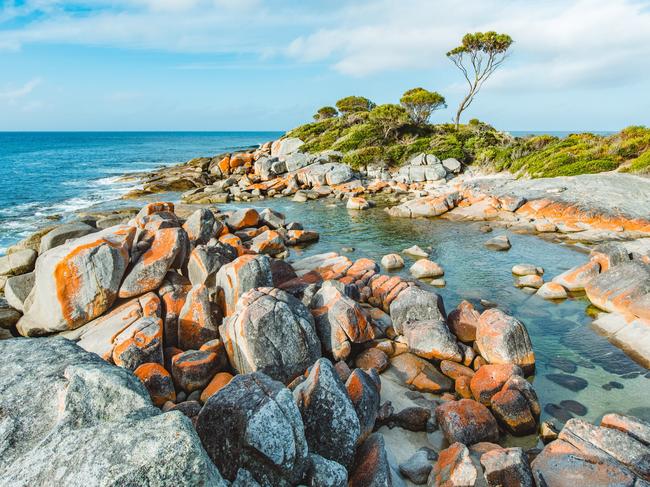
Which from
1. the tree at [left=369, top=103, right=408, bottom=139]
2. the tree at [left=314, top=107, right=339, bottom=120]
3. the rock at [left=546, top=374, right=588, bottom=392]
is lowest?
the rock at [left=546, top=374, right=588, bottom=392]

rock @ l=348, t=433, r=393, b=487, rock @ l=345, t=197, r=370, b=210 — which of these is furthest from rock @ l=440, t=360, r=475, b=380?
rock @ l=345, t=197, r=370, b=210

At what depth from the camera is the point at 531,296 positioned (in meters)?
17.1

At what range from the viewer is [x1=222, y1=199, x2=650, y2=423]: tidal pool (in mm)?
10734

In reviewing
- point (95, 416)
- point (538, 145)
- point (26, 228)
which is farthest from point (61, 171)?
point (95, 416)

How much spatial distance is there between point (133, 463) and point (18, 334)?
13.1 meters

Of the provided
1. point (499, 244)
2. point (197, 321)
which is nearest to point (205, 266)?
point (197, 321)

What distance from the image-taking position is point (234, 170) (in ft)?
179

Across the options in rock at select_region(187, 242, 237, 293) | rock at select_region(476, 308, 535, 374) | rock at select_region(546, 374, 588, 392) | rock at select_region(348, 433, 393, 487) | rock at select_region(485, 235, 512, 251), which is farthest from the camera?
rock at select_region(485, 235, 512, 251)

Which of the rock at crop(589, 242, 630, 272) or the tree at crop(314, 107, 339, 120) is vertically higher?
the tree at crop(314, 107, 339, 120)

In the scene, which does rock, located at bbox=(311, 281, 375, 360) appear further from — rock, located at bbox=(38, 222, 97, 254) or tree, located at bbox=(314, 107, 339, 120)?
tree, located at bbox=(314, 107, 339, 120)

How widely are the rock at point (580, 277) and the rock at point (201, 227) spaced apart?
16382 mm

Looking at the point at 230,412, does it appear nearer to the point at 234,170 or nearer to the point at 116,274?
the point at 116,274

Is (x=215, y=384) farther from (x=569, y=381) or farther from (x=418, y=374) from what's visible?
(x=569, y=381)

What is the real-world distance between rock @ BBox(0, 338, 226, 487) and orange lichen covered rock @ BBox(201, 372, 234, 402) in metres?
3.61
